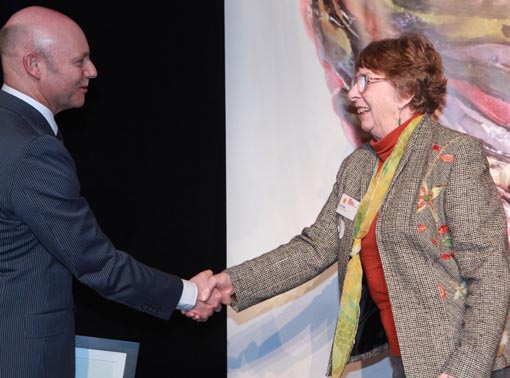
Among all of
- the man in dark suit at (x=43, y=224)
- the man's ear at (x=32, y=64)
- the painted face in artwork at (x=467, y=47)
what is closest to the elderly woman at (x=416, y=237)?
the painted face in artwork at (x=467, y=47)

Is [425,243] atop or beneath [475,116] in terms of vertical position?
beneath

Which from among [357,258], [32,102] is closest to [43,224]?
[32,102]

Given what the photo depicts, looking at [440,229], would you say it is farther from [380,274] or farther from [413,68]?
[413,68]

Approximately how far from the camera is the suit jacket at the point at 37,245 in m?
2.19

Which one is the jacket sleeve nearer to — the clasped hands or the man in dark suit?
the clasped hands

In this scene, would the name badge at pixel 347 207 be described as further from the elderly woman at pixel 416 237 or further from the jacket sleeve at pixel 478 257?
the jacket sleeve at pixel 478 257

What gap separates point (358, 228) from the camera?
258cm

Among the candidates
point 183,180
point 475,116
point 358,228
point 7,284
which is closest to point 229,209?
point 183,180

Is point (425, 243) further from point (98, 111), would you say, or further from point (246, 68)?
point (98, 111)

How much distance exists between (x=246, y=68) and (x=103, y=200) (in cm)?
86

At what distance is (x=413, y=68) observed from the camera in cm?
256

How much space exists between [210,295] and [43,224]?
32.4 inches

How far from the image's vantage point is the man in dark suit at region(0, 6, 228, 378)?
2.20m

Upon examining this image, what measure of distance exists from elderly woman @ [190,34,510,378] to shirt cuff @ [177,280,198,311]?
17cm
